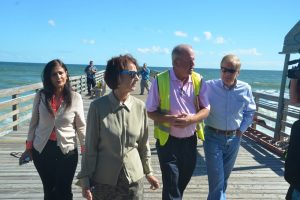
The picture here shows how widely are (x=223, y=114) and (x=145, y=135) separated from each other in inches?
46.7

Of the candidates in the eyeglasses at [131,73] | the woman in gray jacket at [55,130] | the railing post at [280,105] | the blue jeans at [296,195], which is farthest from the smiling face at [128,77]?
the railing post at [280,105]

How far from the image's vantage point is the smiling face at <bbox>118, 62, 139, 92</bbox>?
95.2 inches

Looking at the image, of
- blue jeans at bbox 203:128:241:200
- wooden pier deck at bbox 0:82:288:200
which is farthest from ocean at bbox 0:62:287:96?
blue jeans at bbox 203:128:241:200

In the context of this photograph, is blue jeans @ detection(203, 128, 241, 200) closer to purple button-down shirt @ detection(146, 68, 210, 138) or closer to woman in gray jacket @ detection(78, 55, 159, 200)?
purple button-down shirt @ detection(146, 68, 210, 138)

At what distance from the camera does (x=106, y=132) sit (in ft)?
7.83

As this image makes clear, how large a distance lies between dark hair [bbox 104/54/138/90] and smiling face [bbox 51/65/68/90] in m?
0.83

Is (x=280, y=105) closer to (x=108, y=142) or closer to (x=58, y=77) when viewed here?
(x=58, y=77)

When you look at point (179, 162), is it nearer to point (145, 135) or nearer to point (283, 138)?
point (145, 135)

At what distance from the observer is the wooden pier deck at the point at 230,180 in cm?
453

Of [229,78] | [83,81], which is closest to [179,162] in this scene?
[229,78]

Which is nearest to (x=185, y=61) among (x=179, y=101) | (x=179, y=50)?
(x=179, y=50)

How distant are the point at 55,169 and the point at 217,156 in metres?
1.52

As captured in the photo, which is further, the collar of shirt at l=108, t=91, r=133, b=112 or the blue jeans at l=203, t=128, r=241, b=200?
the blue jeans at l=203, t=128, r=241, b=200

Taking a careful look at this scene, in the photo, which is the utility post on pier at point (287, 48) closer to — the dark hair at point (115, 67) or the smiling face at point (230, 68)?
the smiling face at point (230, 68)
